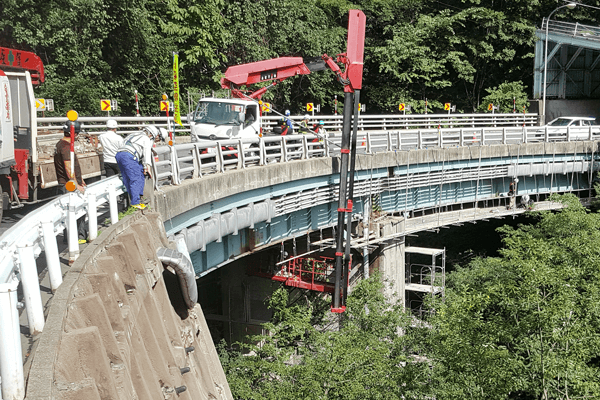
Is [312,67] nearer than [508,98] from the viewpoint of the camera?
Yes

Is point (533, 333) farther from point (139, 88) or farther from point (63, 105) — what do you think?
point (139, 88)

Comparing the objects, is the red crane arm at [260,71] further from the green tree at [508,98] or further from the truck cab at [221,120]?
the green tree at [508,98]

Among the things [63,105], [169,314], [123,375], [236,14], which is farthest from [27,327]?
[236,14]

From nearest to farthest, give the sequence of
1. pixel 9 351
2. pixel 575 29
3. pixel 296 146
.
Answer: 1. pixel 9 351
2. pixel 296 146
3. pixel 575 29

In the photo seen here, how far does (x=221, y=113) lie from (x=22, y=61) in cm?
568

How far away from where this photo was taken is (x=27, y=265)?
17.5 ft

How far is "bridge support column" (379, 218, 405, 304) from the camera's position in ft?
81.7

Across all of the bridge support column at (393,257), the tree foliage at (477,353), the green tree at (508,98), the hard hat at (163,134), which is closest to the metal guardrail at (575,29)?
the green tree at (508,98)

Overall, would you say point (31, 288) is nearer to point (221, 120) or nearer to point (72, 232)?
point (72, 232)

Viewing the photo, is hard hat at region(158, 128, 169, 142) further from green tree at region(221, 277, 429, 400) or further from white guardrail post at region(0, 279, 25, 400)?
white guardrail post at region(0, 279, 25, 400)

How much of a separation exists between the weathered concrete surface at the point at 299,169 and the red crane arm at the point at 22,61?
480 centimetres

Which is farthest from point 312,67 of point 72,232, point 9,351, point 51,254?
point 9,351

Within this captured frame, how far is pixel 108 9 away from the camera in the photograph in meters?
32.2

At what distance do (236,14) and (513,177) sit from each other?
1810cm
